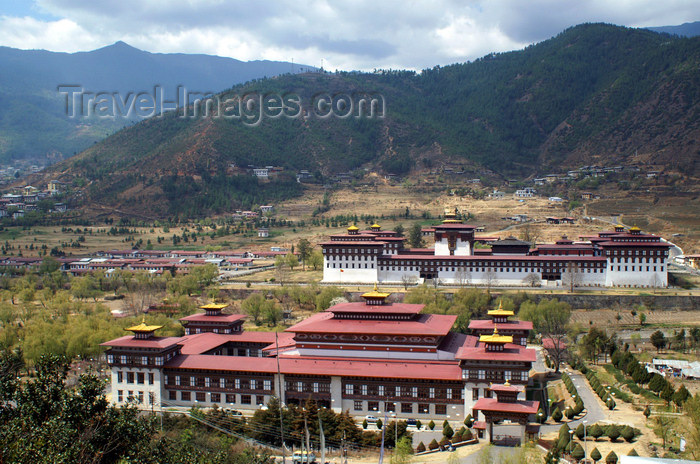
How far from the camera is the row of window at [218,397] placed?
43.9 meters

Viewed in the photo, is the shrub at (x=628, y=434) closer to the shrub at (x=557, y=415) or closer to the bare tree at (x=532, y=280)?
the shrub at (x=557, y=415)

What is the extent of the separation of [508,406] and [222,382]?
1755 centimetres

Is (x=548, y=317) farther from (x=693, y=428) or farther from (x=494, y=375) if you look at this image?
(x=693, y=428)

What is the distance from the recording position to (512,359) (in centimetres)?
4022

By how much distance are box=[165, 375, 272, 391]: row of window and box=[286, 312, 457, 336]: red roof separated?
4272 millimetres

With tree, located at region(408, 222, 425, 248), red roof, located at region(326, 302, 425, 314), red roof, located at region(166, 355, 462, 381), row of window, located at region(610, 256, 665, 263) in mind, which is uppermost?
tree, located at region(408, 222, 425, 248)

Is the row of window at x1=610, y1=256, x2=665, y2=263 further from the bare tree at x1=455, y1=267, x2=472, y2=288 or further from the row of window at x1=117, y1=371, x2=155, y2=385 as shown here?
the row of window at x1=117, y1=371, x2=155, y2=385

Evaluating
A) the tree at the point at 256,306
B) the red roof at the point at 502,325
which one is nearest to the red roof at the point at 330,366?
the red roof at the point at 502,325

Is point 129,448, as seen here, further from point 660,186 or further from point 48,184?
point 48,184

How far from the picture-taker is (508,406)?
119ft

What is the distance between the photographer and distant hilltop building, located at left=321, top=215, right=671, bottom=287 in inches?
3071

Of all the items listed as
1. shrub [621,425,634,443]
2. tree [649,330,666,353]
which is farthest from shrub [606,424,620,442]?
tree [649,330,666,353]

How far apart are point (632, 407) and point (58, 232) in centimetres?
11047

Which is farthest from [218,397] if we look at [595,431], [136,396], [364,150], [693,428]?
[364,150]
